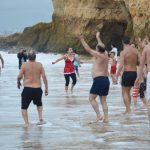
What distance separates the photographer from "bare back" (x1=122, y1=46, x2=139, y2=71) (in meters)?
12.2

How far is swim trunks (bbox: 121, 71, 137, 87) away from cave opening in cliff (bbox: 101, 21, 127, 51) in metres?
53.0

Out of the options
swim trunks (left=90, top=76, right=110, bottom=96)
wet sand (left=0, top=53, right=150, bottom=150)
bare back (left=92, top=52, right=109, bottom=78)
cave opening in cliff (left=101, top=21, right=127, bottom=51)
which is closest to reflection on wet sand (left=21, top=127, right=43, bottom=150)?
wet sand (left=0, top=53, right=150, bottom=150)

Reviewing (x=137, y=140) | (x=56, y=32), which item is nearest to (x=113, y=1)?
(x=56, y=32)

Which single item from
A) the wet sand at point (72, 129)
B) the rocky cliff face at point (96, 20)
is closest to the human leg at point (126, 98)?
the wet sand at point (72, 129)

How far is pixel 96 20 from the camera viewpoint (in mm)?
64625

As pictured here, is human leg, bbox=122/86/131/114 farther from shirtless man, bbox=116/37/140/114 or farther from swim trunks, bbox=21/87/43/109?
swim trunks, bbox=21/87/43/109

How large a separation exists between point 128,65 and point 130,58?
165mm

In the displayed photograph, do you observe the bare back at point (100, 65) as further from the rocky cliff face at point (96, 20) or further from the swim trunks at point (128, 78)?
the rocky cliff face at point (96, 20)

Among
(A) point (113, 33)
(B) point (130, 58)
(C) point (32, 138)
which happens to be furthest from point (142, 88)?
(A) point (113, 33)

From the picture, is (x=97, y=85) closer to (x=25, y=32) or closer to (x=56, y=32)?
(x=56, y=32)

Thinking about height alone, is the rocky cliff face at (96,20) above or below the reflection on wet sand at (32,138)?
above

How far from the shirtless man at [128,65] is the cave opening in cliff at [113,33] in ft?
174

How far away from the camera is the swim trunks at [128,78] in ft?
40.1

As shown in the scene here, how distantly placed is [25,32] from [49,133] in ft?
284
